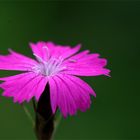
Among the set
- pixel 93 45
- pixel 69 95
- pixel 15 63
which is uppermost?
pixel 93 45

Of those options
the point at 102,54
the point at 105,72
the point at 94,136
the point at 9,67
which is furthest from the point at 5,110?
the point at 105,72

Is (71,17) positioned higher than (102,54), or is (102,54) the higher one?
(71,17)

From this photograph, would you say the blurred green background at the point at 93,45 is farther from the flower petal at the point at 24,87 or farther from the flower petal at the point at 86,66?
the flower petal at the point at 24,87

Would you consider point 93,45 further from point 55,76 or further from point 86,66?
point 55,76

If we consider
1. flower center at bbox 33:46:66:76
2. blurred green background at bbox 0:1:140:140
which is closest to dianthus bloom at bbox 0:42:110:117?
flower center at bbox 33:46:66:76

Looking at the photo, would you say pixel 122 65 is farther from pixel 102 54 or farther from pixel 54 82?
Result: pixel 54 82

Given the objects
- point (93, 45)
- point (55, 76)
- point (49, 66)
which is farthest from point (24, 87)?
point (93, 45)
